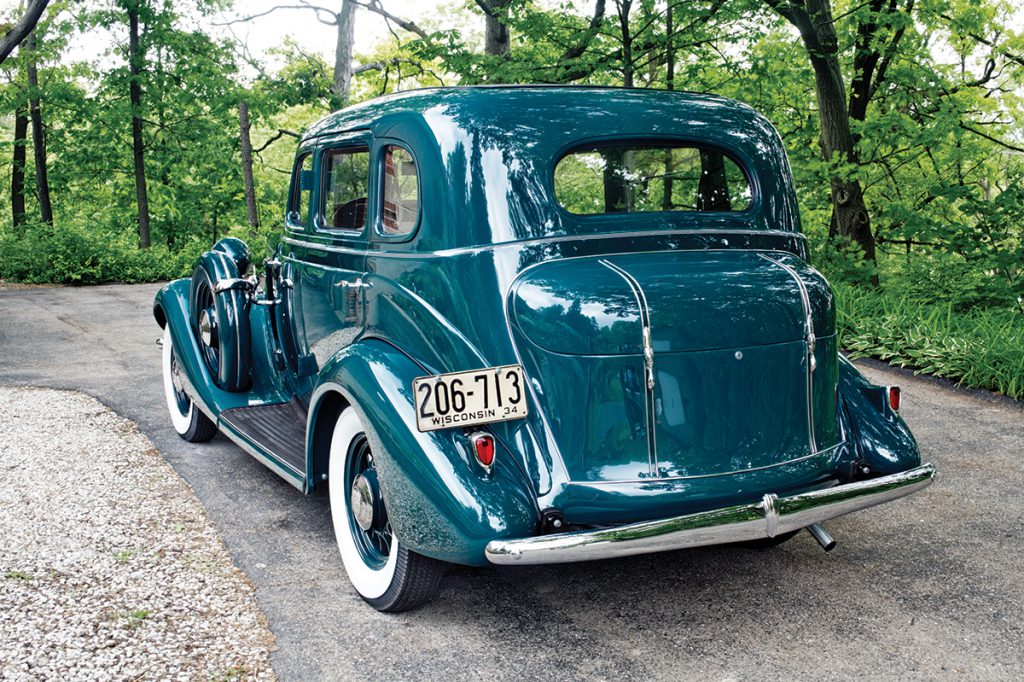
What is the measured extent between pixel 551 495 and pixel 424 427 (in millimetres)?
470

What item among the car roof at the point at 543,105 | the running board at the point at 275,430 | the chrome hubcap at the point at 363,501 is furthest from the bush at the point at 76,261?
the chrome hubcap at the point at 363,501

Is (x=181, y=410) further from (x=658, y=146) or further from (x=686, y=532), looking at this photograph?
(x=686, y=532)

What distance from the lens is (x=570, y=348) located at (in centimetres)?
300

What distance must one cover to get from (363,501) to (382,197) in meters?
1.27

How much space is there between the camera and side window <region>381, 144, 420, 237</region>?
3596 millimetres

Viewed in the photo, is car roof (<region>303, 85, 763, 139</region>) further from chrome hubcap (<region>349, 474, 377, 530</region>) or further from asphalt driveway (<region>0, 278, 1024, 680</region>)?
asphalt driveway (<region>0, 278, 1024, 680</region>)

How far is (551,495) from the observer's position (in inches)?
117

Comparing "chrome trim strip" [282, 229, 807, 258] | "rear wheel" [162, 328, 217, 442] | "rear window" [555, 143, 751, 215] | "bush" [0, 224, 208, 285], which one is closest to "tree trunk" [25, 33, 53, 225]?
"bush" [0, 224, 208, 285]

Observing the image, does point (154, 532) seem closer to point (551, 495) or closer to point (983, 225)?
point (551, 495)

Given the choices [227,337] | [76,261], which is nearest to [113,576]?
[227,337]

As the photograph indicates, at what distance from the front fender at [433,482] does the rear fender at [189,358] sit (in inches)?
70.5

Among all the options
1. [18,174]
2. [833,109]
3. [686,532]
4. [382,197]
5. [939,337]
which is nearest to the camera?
[686,532]

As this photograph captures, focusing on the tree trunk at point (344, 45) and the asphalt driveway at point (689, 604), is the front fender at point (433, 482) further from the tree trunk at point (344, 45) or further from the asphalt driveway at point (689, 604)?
the tree trunk at point (344, 45)

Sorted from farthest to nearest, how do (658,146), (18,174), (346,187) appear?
(18,174), (346,187), (658,146)
